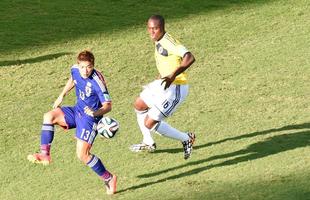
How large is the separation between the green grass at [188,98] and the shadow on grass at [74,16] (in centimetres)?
3

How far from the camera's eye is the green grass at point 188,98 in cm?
1251

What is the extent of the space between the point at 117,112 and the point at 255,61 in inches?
153

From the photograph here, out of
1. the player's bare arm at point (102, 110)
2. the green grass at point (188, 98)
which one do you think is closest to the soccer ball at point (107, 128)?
the player's bare arm at point (102, 110)

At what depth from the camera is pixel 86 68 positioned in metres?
12.0

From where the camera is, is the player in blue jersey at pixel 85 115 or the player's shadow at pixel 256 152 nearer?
the player in blue jersey at pixel 85 115

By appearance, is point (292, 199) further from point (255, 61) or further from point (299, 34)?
point (299, 34)

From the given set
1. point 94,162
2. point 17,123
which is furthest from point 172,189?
point 17,123

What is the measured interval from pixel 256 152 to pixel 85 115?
2956mm

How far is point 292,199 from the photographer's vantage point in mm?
11367

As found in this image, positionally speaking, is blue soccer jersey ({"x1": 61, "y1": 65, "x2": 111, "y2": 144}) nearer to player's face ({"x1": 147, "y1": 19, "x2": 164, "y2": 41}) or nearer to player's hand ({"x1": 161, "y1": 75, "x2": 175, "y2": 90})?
player's hand ({"x1": 161, "y1": 75, "x2": 175, "y2": 90})

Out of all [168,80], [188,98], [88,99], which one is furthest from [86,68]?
[188,98]

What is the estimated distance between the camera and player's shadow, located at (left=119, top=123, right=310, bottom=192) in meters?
12.9

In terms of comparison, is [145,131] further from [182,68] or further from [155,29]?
[155,29]

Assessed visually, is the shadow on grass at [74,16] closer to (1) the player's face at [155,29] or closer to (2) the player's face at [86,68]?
(1) the player's face at [155,29]
